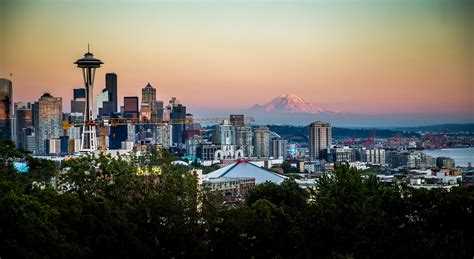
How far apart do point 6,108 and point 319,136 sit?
27686 mm

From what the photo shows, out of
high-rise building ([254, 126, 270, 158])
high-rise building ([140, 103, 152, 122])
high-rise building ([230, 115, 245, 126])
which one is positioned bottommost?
high-rise building ([254, 126, 270, 158])

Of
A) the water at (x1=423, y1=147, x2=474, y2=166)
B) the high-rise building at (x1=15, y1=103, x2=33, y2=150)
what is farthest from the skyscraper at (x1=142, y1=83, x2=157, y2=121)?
the water at (x1=423, y1=147, x2=474, y2=166)

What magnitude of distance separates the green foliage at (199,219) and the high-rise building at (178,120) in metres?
47.3

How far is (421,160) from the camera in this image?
51.1 meters

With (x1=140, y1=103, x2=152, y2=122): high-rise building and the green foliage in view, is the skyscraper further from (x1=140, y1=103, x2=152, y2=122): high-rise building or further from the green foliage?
the green foliage

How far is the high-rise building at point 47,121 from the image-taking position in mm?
60594

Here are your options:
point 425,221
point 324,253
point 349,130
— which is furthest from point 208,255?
point 349,130

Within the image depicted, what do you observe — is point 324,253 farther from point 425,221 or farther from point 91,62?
point 91,62

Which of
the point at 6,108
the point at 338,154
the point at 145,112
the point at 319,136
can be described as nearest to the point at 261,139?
the point at 319,136

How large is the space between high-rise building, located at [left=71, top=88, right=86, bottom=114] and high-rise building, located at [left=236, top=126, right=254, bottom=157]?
11036mm

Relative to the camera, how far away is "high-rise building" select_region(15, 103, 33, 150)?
5530 centimetres

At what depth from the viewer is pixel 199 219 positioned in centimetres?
1224

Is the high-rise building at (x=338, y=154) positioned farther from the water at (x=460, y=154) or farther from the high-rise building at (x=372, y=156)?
the water at (x=460, y=154)


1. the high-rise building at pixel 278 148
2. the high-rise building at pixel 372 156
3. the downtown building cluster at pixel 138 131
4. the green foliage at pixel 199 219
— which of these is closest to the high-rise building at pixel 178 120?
the downtown building cluster at pixel 138 131
